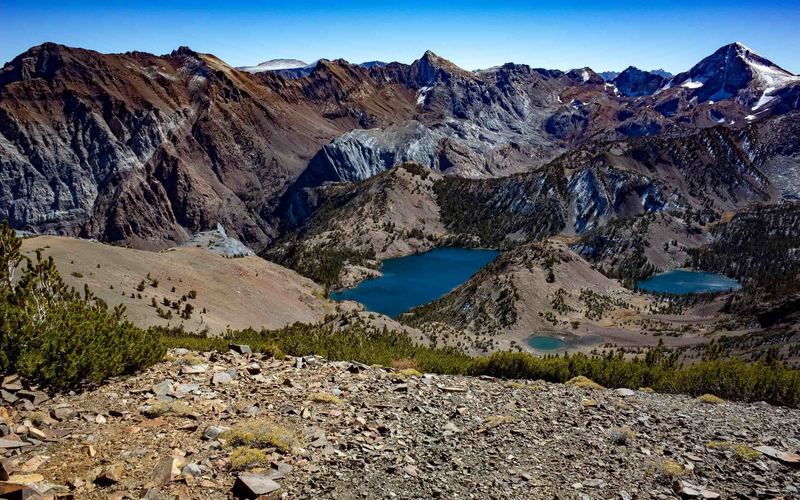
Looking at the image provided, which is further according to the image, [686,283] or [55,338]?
[686,283]

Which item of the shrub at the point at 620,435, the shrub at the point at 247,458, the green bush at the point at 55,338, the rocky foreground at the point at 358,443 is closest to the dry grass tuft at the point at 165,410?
the rocky foreground at the point at 358,443

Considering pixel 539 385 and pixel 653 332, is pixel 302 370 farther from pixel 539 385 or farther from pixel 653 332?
pixel 653 332

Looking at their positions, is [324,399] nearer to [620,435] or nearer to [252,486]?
[252,486]

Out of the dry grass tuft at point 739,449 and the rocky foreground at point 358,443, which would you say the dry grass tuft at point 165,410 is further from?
the dry grass tuft at point 739,449

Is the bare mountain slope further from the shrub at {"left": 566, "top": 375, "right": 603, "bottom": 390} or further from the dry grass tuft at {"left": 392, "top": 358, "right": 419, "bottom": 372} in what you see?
the shrub at {"left": 566, "top": 375, "right": 603, "bottom": 390}

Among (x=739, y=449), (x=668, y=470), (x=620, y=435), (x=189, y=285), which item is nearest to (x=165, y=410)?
(x=620, y=435)

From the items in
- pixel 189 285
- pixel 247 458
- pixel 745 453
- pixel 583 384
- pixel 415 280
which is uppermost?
pixel 745 453

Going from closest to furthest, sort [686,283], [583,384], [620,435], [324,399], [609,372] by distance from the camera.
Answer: [620,435] → [324,399] → [583,384] → [609,372] → [686,283]
